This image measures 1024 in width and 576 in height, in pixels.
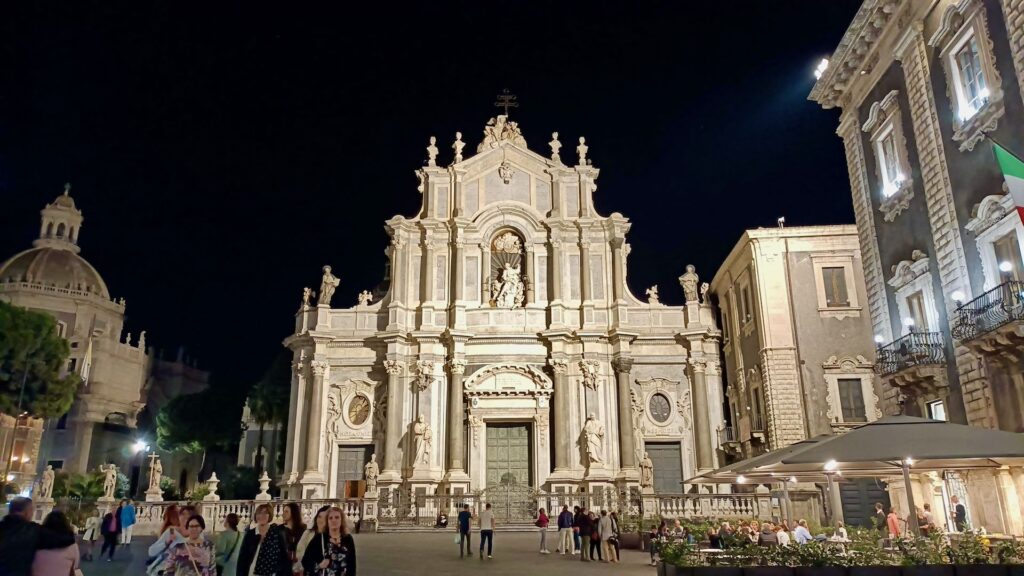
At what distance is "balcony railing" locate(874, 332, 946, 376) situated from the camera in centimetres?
1602

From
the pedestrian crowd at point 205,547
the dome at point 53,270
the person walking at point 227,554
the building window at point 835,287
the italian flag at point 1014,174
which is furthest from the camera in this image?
the dome at point 53,270

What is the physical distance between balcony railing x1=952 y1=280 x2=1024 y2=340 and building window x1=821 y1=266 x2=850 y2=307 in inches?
412

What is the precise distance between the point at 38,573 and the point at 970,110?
1767cm

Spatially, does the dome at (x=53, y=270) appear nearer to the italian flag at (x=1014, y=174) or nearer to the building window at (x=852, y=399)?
the building window at (x=852, y=399)

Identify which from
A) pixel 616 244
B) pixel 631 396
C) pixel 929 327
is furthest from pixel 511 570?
pixel 616 244

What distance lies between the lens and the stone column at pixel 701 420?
28625 millimetres

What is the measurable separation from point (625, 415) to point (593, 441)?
6.66 feet

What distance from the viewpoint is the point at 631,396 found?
29.9 metres

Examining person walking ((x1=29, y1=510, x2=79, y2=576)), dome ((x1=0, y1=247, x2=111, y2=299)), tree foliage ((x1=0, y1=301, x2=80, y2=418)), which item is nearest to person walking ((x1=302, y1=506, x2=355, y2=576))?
person walking ((x1=29, y1=510, x2=79, y2=576))

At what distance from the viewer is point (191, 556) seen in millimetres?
6387

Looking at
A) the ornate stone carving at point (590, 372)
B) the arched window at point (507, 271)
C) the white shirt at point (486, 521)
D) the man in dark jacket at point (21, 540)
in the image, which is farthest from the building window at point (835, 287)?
the man in dark jacket at point (21, 540)

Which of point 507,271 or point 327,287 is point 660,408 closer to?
point 507,271

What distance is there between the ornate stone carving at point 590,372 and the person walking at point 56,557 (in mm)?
24323

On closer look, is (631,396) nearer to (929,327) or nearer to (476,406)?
(476,406)
